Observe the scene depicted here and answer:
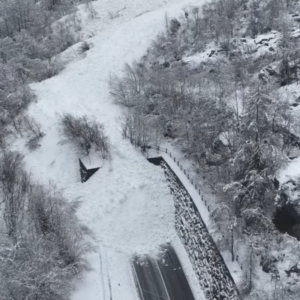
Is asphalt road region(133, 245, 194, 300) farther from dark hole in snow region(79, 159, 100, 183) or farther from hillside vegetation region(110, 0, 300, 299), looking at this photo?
dark hole in snow region(79, 159, 100, 183)

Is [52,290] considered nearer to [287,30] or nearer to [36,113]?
[36,113]

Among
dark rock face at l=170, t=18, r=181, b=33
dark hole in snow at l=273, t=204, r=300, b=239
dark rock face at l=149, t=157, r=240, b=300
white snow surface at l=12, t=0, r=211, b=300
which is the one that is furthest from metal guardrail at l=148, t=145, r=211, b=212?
dark rock face at l=170, t=18, r=181, b=33

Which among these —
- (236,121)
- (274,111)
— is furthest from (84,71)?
(274,111)

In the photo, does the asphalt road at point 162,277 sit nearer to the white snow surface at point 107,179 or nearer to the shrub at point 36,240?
the white snow surface at point 107,179

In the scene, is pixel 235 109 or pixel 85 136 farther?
pixel 85 136

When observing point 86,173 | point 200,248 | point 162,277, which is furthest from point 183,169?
point 162,277

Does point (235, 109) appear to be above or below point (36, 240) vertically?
above

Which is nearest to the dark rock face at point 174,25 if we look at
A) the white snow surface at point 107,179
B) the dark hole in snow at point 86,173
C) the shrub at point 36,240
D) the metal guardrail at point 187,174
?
the white snow surface at point 107,179

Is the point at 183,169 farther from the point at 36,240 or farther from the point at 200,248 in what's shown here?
the point at 36,240
